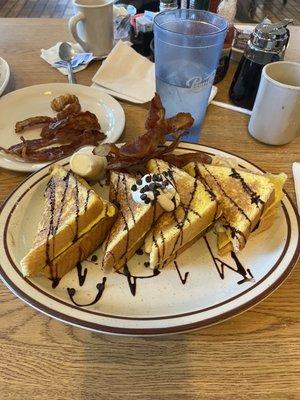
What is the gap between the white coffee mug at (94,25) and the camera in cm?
130

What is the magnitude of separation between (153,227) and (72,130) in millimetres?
464

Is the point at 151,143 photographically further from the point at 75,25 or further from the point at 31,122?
the point at 75,25

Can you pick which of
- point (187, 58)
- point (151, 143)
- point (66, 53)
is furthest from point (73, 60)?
point (151, 143)

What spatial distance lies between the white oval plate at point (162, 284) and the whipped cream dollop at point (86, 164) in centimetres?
13

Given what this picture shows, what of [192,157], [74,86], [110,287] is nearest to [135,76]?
[74,86]

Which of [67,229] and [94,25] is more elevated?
[94,25]

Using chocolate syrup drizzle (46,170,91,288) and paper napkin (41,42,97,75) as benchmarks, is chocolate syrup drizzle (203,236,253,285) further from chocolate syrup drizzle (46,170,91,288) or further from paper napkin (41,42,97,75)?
paper napkin (41,42,97,75)

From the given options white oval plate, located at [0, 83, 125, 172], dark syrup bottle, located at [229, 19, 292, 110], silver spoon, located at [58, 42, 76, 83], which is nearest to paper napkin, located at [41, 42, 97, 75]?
silver spoon, located at [58, 42, 76, 83]

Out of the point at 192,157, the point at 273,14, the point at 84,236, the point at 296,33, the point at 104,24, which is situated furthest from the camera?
the point at 273,14

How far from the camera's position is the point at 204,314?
602mm

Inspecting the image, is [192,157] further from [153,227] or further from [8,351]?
[8,351]

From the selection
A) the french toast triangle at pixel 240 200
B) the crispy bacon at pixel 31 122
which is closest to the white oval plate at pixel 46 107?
the crispy bacon at pixel 31 122

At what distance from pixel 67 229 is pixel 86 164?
0.20m

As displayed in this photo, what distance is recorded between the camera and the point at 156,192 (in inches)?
28.2
